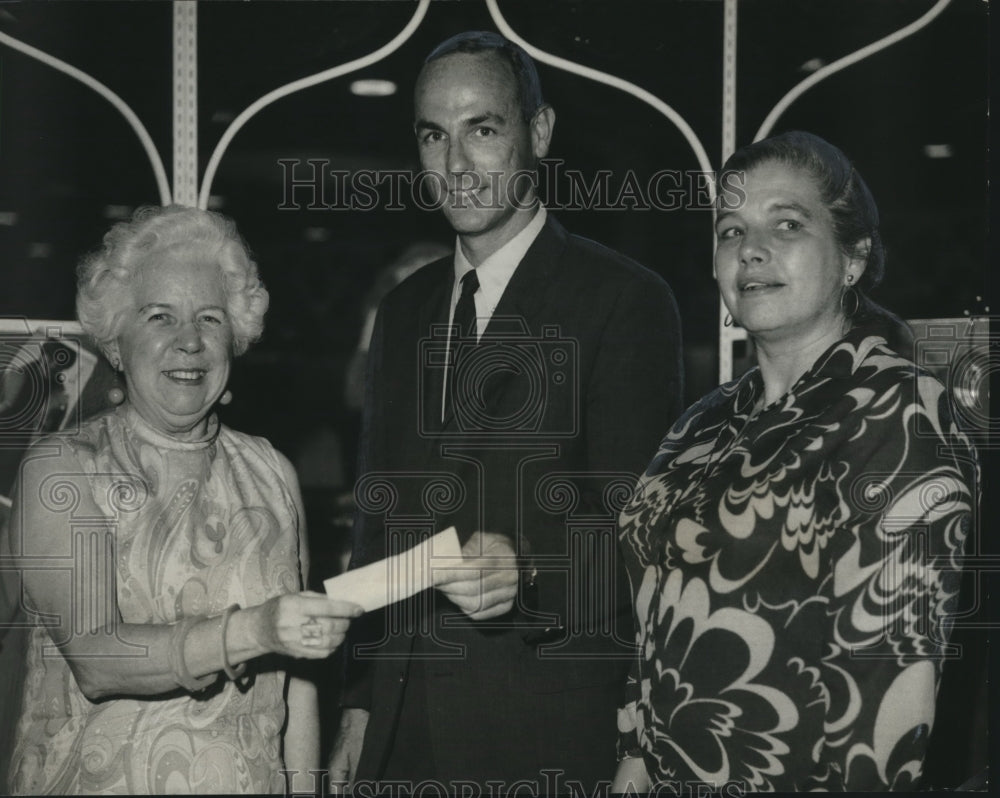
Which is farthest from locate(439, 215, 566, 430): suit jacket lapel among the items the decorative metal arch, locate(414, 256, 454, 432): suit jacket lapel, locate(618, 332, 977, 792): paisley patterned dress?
locate(618, 332, 977, 792): paisley patterned dress

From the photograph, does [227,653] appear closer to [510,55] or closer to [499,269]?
[499,269]

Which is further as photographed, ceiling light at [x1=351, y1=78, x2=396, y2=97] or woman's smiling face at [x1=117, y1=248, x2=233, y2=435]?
ceiling light at [x1=351, y1=78, x2=396, y2=97]

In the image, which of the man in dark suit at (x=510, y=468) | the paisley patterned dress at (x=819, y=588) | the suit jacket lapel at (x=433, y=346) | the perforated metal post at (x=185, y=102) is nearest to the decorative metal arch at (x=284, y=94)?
the perforated metal post at (x=185, y=102)

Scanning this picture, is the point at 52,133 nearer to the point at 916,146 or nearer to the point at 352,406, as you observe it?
the point at 352,406

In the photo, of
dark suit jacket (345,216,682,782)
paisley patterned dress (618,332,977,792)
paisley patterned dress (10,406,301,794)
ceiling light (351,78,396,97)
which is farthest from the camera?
ceiling light (351,78,396,97)

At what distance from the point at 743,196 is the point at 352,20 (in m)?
0.99

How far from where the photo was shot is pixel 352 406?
262 centimetres

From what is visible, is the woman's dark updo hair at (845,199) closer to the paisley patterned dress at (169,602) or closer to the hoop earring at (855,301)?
the hoop earring at (855,301)

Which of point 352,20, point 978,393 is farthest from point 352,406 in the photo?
point 978,393

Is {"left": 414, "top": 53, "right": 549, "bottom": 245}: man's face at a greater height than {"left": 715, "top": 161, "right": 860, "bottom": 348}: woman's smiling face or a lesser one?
greater

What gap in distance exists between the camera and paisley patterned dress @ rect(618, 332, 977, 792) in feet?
7.47

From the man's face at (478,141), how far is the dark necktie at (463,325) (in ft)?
0.36

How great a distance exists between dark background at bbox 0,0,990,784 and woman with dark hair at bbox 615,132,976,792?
0.28 m

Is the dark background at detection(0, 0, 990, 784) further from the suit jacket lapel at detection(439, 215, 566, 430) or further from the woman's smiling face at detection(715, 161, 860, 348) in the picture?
the woman's smiling face at detection(715, 161, 860, 348)
